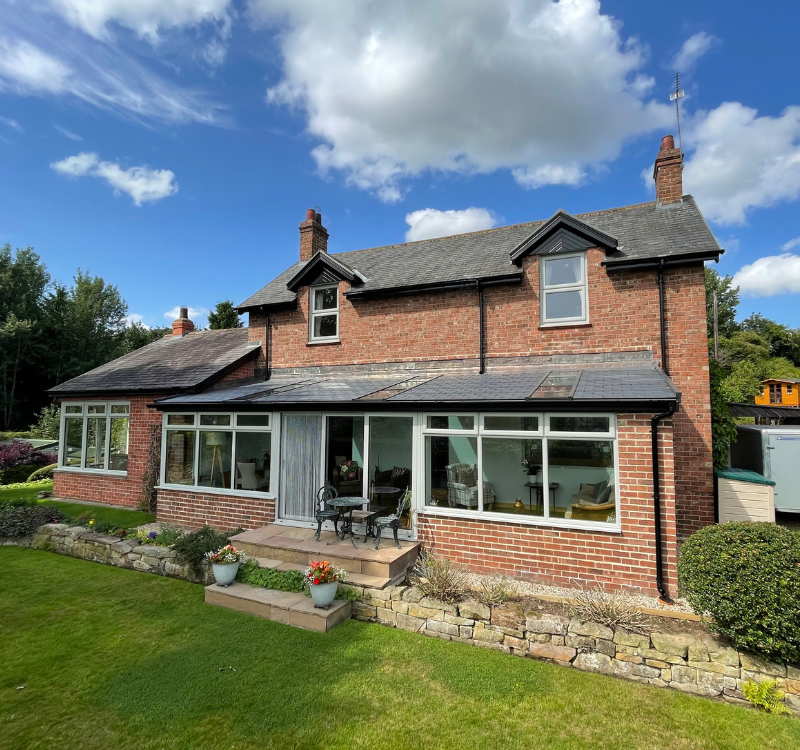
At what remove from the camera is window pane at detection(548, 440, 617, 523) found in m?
7.86

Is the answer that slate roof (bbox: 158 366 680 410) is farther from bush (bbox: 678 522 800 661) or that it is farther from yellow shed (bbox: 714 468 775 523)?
yellow shed (bbox: 714 468 775 523)

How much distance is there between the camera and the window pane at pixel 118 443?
1538 cm

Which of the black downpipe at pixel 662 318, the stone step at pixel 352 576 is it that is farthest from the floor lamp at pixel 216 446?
the black downpipe at pixel 662 318

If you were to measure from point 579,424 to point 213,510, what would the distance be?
9.57 m

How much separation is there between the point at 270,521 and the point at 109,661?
4944 millimetres

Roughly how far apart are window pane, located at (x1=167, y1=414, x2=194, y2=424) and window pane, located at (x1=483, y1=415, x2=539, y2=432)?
28.2ft

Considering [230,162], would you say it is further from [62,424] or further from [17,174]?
[62,424]

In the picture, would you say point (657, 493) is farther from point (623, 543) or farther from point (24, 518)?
point (24, 518)

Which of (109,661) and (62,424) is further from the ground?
(62,424)

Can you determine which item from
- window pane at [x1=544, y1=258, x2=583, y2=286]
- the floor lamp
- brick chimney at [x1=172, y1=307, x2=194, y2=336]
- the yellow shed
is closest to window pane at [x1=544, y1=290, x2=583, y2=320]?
window pane at [x1=544, y1=258, x2=583, y2=286]

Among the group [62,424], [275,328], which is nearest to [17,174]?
[62,424]

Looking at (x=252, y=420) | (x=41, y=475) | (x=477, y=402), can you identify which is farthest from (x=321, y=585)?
(x=41, y=475)

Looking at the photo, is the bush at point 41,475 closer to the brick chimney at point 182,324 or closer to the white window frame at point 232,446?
the brick chimney at point 182,324

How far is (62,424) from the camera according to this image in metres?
16.1
